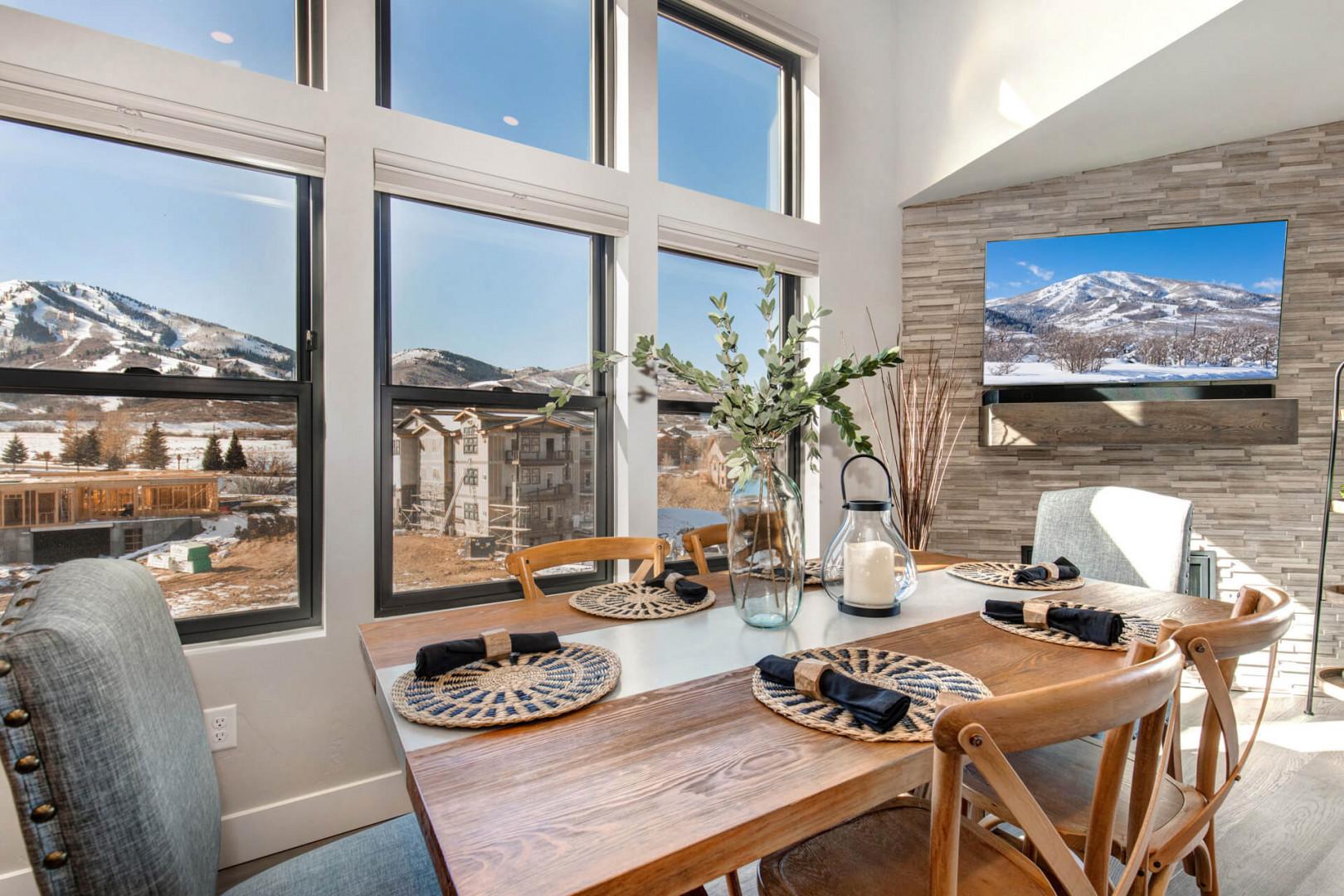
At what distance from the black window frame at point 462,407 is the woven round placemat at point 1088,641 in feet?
5.23

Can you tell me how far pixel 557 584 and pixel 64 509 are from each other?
1472 mm

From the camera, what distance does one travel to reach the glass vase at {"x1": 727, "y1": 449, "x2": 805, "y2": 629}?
1.31 m

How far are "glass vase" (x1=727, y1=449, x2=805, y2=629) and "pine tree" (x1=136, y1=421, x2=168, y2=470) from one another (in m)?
1.65

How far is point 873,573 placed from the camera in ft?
4.59

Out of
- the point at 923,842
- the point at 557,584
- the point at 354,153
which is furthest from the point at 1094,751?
the point at 354,153

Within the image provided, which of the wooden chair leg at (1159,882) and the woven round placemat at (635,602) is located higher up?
the woven round placemat at (635,602)

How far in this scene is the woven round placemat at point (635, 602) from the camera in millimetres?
1403

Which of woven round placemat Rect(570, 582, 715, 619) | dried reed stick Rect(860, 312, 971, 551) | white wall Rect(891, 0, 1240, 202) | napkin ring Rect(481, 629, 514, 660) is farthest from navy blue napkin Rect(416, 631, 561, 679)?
white wall Rect(891, 0, 1240, 202)

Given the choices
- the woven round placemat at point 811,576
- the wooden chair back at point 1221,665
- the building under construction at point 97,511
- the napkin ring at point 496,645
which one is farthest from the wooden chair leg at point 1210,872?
the building under construction at point 97,511

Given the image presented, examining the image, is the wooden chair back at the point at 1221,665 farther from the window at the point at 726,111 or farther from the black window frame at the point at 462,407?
the window at the point at 726,111

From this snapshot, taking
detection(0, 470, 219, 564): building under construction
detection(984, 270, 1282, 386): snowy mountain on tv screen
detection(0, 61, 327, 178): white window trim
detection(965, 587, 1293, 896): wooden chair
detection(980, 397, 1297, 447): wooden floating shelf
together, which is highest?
detection(0, 61, 327, 178): white window trim

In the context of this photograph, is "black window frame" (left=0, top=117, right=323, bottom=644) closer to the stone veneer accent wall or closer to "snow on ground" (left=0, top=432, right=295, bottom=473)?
"snow on ground" (left=0, top=432, right=295, bottom=473)

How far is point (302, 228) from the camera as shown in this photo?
2.01 meters

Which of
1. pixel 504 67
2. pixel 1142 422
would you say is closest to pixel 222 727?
pixel 504 67
